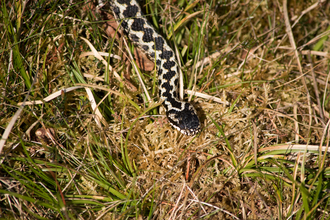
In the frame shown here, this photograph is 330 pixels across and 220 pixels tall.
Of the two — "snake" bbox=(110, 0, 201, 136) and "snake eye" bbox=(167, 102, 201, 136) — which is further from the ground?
"snake" bbox=(110, 0, 201, 136)

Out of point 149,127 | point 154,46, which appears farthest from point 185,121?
point 154,46

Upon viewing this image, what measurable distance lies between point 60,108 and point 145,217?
208 centimetres

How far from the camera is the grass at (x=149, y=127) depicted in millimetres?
3033

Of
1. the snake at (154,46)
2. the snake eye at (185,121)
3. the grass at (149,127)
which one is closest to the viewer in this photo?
the grass at (149,127)

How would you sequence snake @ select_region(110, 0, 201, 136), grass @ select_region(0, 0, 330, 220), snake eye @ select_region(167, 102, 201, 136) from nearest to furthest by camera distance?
grass @ select_region(0, 0, 330, 220), snake eye @ select_region(167, 102, 201, 136), snake @ select_region(110, 0, 201, 136)

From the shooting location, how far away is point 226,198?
3.26 metres

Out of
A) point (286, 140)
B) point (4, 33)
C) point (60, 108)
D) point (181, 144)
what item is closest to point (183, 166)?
point (181, 144)

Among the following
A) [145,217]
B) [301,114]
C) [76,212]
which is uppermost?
[301,114]

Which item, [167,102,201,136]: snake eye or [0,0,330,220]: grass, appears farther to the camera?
[167,102,201,136]: snake eye

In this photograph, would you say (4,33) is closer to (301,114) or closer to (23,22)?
(23,22)

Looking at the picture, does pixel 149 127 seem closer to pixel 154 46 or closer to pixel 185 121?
pixel 185 121

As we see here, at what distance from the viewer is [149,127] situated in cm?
368

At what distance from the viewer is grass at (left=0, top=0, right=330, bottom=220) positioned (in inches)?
119

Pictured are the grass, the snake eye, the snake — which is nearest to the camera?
the grass
